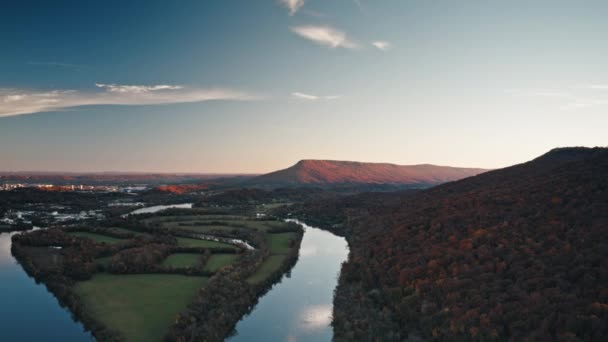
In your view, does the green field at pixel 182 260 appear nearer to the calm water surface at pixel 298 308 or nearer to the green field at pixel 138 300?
the green field at pixel 138 300

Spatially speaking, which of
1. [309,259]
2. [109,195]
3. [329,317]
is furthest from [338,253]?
[109,195]

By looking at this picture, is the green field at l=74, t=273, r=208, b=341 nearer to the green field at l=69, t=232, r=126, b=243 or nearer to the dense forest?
the dense forest

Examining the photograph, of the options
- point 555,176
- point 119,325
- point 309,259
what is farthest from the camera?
point 309,259

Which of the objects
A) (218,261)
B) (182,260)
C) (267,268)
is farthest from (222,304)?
(182,260)

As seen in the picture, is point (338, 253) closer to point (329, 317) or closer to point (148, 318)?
point (329, 317)

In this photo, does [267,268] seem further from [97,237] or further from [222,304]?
[97,237]
